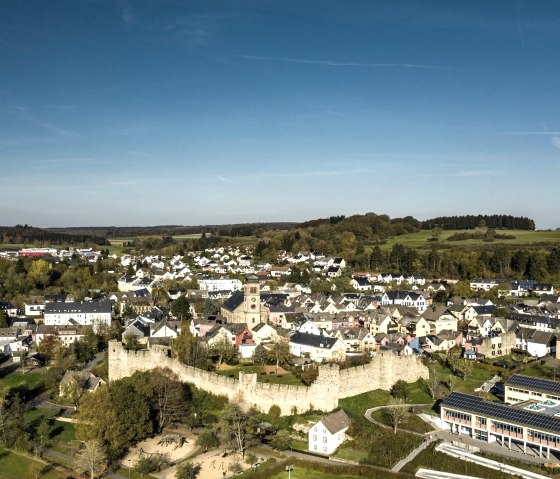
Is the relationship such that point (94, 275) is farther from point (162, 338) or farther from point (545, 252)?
point (545, 252)

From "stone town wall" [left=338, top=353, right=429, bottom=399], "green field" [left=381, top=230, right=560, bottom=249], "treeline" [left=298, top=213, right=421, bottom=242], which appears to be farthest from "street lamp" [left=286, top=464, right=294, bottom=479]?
"treeline" [left=298, top=213, right=421, bottom=242]

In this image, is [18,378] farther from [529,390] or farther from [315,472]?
[529,390]

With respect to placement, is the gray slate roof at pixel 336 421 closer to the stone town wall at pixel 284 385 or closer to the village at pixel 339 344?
the village at pixel 339 344

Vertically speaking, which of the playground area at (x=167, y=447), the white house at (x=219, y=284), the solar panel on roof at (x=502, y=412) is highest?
the white house at (x=219, y=284)

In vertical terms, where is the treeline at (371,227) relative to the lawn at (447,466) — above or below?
above

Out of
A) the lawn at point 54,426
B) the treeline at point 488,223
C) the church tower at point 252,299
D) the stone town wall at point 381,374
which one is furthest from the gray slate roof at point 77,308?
the treeline at point 488,223

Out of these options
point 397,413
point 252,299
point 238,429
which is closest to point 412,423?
point 397,413
